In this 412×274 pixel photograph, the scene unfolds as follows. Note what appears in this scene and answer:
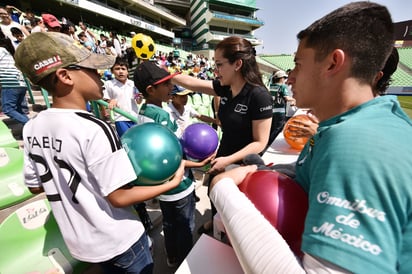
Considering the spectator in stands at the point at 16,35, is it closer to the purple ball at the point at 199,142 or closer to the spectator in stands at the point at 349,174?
the purple ball at the point at 199,142

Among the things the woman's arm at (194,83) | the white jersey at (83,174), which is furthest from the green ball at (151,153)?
the woman's arm at (194,83)

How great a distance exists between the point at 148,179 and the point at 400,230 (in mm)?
1093

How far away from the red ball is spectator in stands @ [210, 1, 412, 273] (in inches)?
3.5

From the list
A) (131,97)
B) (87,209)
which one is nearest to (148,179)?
(87,209)

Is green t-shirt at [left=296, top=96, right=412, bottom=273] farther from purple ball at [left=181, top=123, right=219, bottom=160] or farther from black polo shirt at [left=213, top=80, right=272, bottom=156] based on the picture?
purple ball at [left=181, top=123, right=219, bottom=160]

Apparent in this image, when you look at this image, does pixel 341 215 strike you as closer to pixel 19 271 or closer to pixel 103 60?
pixel 103 60

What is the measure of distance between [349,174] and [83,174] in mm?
1090

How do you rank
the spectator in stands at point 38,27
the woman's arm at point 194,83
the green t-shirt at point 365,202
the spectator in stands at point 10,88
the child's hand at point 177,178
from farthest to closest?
the spectator in stands at point 38,27 < the spectator in stands at point 10,88 < the woman's arm at point 194,83 < the child's hand at point 177,178 < the green t-shirt at point 365,202

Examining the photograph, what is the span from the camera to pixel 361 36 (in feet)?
2.27

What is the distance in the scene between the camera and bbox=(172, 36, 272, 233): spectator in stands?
1659 millimetres

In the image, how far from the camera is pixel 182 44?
46.6 meters

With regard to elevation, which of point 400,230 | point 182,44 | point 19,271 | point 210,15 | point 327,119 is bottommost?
point 19,271

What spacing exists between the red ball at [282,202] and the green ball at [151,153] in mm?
566

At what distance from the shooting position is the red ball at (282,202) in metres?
0.74
